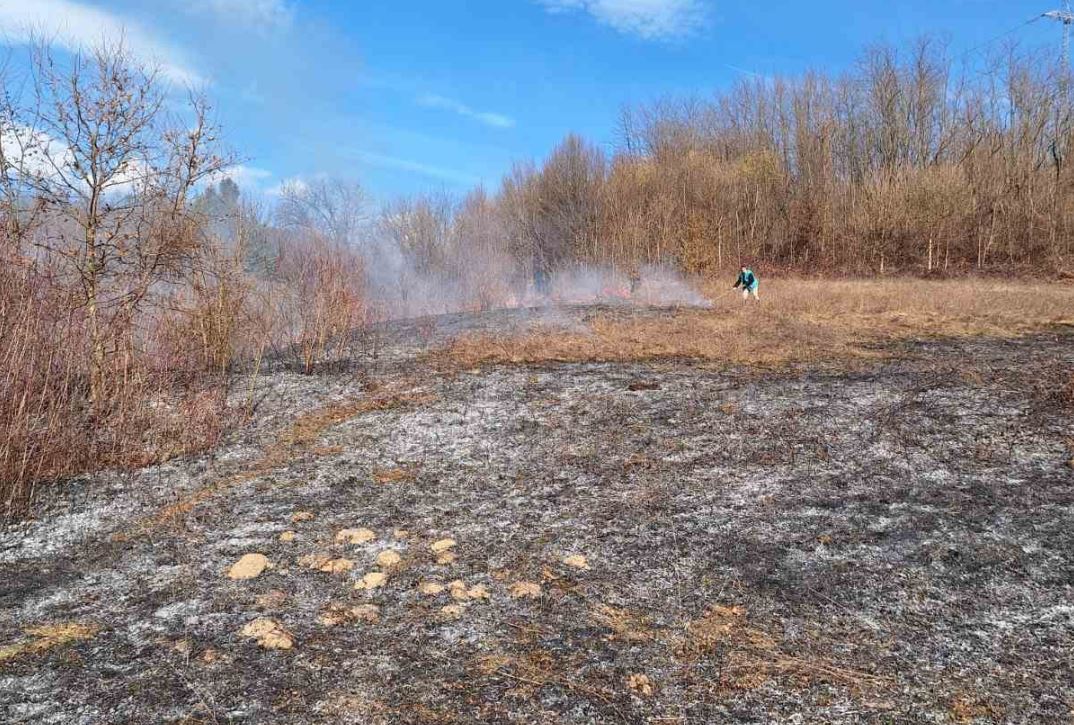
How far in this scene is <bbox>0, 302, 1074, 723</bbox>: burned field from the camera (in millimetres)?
2928

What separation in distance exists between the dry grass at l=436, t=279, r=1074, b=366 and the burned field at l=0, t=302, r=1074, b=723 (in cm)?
295

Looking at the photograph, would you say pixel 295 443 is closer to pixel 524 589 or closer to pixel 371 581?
pixel 371 581

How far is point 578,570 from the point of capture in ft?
13.3

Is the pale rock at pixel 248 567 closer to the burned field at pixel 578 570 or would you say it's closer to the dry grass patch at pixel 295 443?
the burned field at pixel 578 570

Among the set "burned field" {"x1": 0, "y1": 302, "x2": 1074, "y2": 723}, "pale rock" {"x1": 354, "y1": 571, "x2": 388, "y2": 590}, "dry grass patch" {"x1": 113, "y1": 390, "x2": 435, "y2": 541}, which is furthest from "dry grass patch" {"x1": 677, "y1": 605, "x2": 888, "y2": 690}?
"dry grass patch" {"x1": 113, "y1": 390, "x2": 435, "y2": 541}

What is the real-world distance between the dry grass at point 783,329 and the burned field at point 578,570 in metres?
2.95

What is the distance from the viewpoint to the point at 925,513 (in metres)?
4.57

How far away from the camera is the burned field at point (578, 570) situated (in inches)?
115

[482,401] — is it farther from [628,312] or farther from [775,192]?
[775,192]

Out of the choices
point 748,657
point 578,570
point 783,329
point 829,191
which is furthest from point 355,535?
point 829,191

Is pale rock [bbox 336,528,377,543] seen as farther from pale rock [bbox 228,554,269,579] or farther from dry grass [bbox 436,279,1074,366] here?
dry grass [bbox 436,279,1074,366]

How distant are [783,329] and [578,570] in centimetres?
953

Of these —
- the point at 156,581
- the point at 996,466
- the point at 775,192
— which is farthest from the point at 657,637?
the point at 775,192

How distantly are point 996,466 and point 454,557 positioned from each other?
420 centimetres
